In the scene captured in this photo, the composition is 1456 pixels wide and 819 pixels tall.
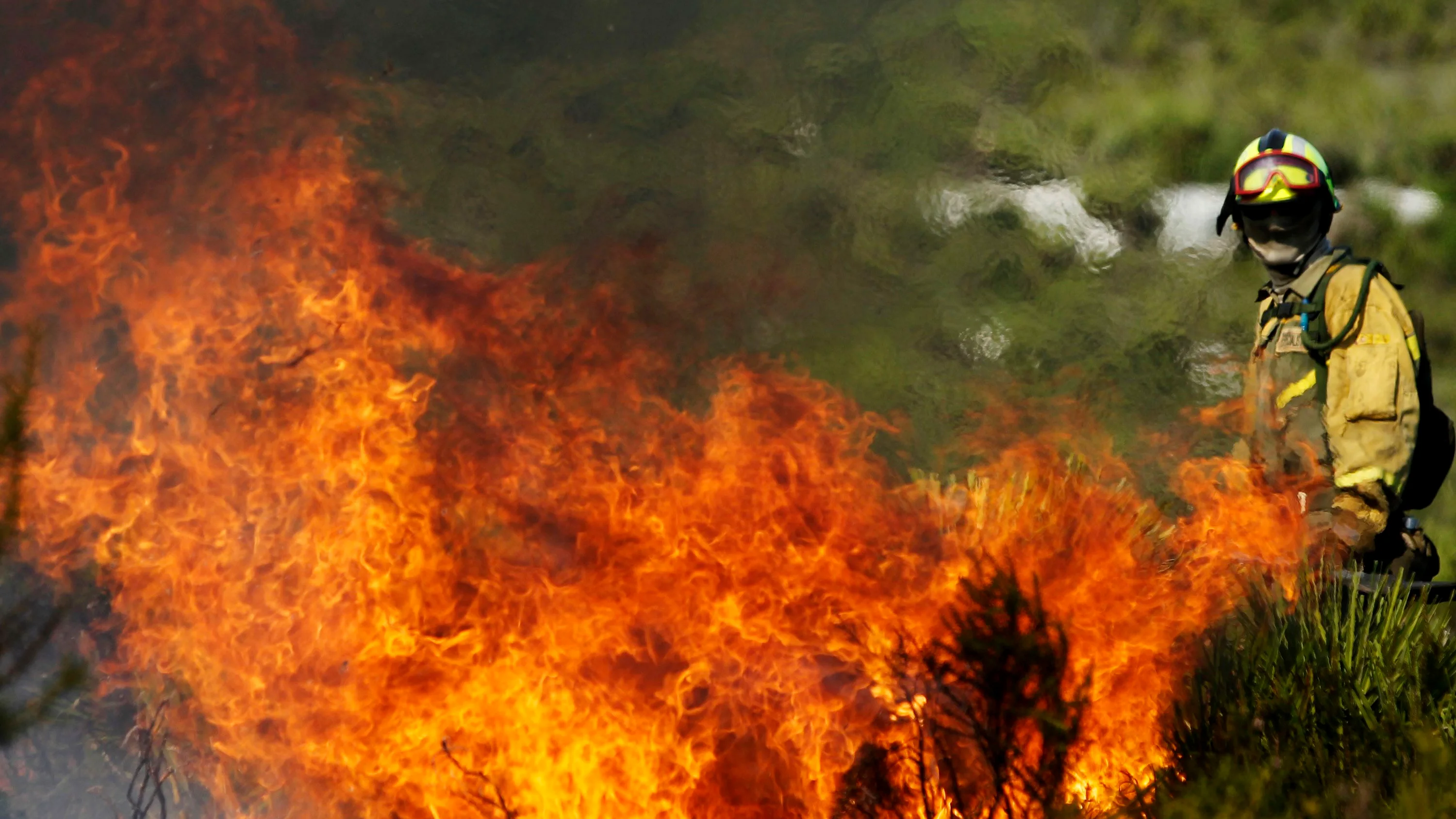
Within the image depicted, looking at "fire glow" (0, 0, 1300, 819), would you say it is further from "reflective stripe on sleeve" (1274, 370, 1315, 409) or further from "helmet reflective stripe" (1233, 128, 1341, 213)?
"helmet reflective stripe" (1233, 128, 1341, 213)

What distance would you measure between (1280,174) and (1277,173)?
1 cm

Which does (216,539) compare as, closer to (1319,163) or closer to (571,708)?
(571,708)

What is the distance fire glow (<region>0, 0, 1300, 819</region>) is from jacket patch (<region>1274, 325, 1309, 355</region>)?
66 centimetres

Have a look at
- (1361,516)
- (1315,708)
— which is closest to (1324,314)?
(1361,516)

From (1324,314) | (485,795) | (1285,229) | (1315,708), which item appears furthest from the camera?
(485,795)

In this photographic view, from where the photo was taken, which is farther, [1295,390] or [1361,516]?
[1295,390]

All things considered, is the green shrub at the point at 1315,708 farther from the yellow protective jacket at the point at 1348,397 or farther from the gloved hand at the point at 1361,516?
the yellow protective jacket at the point at 1348,397

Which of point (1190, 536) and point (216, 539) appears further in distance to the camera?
point (216, 539)

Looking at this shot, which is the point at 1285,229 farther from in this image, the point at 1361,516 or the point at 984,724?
the point at 984,724

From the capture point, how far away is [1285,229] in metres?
4.77

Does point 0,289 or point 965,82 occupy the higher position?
point 965,82

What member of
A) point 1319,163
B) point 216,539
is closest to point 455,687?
point 216,539

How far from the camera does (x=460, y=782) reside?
518cm

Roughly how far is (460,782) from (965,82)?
618 cm
